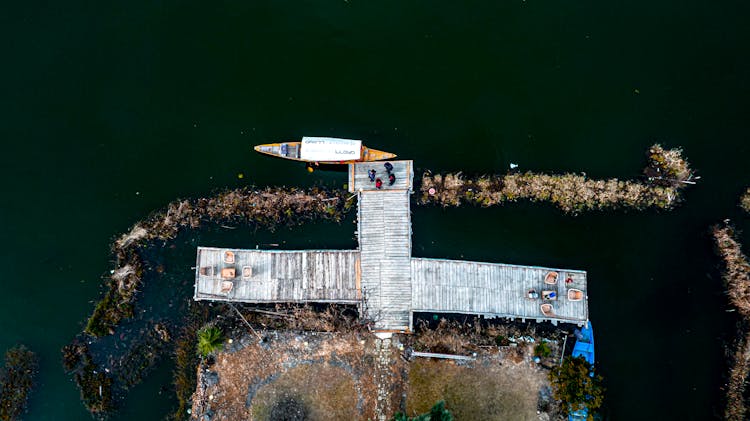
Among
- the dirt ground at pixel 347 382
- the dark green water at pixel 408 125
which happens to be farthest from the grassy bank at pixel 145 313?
the dirt ground at pixel 347 382

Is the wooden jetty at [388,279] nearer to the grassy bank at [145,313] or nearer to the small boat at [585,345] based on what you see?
the small boat at [585,345]

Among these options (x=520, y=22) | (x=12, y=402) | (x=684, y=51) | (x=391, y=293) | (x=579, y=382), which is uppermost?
(x=520, y=22)

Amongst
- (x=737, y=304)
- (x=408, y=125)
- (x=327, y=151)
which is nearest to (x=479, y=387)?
(x=737, y=304)

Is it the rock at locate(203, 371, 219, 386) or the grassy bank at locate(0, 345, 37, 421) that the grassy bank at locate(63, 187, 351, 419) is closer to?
the rock at locate(203, 371, 219, 386)

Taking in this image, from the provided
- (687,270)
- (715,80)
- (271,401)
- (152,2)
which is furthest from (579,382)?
(152,2)

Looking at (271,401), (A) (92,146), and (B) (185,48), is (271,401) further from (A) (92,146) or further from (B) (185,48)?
(B) (185,48)

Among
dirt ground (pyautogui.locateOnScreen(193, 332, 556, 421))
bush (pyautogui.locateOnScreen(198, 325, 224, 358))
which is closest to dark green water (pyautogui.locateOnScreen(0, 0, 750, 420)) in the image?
bush (pyautogui.locateOnScreen(198, 325, 224, 358))
